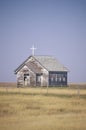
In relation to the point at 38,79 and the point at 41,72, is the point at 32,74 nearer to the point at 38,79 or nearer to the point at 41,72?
the point at 38,79

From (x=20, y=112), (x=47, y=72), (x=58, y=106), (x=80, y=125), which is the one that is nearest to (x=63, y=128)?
(x=80, y=125)

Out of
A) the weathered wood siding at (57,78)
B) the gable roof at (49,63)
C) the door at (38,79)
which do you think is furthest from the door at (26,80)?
the weathered wood siding at (57,78)

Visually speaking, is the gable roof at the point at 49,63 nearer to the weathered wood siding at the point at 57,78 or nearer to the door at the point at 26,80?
the weathered wood siding at the point at 57,78

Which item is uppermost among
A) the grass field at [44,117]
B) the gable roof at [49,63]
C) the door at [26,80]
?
the gable roof at [49,63]

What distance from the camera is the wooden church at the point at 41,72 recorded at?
5962cm

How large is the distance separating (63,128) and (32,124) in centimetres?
179

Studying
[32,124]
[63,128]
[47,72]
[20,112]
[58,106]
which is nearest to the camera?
[63,128]

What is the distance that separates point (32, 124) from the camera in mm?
19094

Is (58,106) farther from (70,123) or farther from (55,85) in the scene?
(55,85)

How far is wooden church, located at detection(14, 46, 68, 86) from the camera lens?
196 feet

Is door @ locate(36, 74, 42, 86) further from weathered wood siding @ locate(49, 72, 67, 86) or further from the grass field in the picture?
the grass field

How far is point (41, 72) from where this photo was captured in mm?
59719

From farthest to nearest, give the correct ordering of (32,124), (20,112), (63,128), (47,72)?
(47,72), (20,112), (32,124), (63,128)

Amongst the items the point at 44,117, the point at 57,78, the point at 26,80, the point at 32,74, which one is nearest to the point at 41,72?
the point at 32,74
